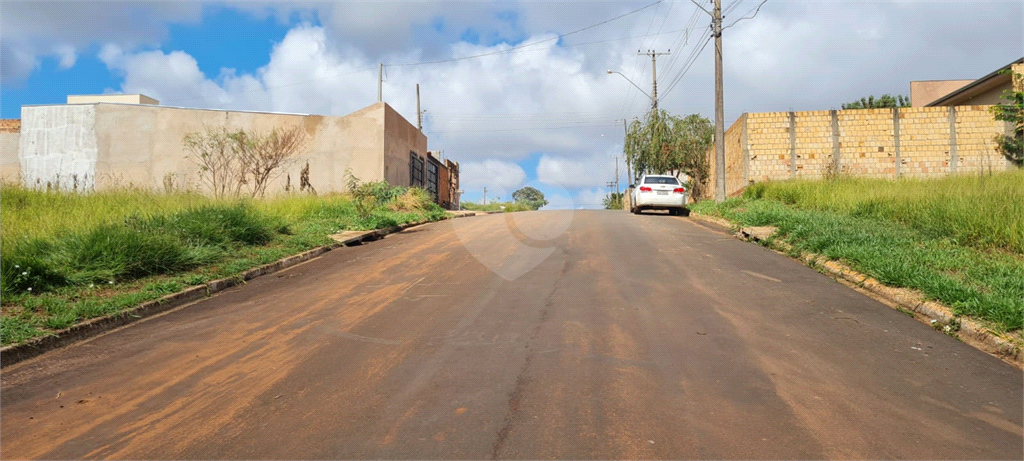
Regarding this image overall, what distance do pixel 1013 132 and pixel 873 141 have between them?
4.60m

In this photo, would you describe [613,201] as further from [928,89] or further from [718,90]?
[718,90]

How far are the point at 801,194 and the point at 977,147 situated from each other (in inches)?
441

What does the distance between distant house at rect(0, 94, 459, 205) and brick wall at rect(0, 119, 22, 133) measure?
48 mm

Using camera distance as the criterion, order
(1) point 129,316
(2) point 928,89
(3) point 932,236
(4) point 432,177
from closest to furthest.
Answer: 1. (1) point 129,316
2. (3) point 932,236
3. (4) point 432,177
4. (2) point 928,89

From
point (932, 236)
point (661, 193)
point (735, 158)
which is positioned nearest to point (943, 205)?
point (932, 236)

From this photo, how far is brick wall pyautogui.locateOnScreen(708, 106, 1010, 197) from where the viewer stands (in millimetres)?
23688

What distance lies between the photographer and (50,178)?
26.0 m

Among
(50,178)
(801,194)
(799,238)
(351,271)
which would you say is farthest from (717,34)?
(50,178)

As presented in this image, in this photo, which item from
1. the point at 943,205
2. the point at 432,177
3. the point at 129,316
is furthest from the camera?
the point at 432,177

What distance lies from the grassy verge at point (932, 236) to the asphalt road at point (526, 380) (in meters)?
0.62

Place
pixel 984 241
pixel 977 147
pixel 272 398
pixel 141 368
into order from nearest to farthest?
1. pixel 272 398
2. pixel 141 368
3. pixel 984 241
4. pixel 977 147

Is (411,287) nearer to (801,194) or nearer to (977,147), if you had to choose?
(801,194)

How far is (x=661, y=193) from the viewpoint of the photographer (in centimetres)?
2222

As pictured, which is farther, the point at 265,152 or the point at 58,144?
the point at 58,144
